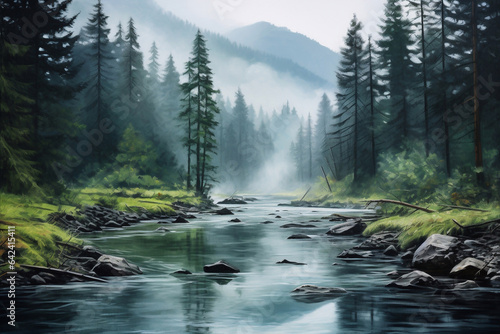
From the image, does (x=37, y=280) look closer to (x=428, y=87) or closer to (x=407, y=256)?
(x=407, y=256)

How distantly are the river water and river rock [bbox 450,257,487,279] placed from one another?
160 centimetres

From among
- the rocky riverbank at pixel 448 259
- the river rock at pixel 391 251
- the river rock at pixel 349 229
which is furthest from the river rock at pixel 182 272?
the river rock at pixel 349 229

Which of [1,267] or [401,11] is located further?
[401,11]

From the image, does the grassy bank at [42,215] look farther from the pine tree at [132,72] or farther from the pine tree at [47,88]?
the pine tree at [132,72]

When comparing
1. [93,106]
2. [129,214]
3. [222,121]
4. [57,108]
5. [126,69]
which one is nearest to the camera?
[57,108]

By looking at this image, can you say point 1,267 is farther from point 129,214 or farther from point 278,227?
point 129,214

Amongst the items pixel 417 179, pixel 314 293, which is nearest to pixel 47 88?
pixel 417 179

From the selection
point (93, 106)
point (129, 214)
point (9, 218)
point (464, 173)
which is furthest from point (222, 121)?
point (9, 218)

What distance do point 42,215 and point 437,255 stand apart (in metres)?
12.8

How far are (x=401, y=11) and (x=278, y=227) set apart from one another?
29038mm

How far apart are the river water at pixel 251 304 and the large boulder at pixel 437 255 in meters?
0.75

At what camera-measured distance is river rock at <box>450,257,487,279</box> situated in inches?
514

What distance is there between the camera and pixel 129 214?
3303cm

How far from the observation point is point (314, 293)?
38.7ft
